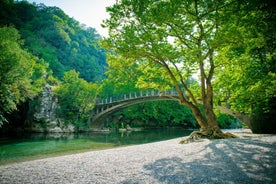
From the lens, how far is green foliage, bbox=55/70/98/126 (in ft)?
98.8

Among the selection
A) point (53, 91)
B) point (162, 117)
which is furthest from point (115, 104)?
point (162, 117)

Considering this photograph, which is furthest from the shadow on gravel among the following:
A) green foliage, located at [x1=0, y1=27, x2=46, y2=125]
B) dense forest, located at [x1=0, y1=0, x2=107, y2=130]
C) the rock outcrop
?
the rock outcrop

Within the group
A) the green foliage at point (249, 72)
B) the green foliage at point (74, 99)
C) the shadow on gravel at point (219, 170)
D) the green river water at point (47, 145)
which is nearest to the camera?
the shadow on gravel at point (219, 170)

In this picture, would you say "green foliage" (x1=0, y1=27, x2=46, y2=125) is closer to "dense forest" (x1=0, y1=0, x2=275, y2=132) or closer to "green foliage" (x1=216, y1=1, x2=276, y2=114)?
"dense forest" (x1=0, y1=0, x2=275, y2=132)

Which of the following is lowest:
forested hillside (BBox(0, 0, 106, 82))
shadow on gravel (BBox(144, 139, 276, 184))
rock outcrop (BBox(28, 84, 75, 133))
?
shadow on gravel (BBox(144, 139, 276, 184))

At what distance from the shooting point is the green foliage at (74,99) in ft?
98.8

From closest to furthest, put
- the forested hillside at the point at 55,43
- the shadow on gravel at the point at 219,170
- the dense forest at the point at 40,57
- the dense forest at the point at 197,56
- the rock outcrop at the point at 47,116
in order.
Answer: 1. the shadow on gravel at the point at 219,170
2. the dense forest at the point at 197,56
3. the dense forest at the point at 40,57
4. the rock outcrop at the point at 47,116
5. the forested hillside at the point at 55,43

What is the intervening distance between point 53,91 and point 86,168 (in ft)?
92.4

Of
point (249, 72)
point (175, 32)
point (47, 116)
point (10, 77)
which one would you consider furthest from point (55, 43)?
point (249, 72)

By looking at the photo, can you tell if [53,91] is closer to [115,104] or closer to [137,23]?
[115,104]

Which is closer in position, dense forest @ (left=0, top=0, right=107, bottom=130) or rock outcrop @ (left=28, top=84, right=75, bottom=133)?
dense forest @ (left=0, top=0, right=107, bottom=130)

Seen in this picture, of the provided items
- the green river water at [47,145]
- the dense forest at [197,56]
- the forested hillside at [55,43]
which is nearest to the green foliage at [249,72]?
the dense forest at [197,56]

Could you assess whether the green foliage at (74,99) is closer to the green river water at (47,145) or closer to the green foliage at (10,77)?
the green foliage at (10,77)

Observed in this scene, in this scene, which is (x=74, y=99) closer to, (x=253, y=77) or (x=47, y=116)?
(x=47, y=116)
